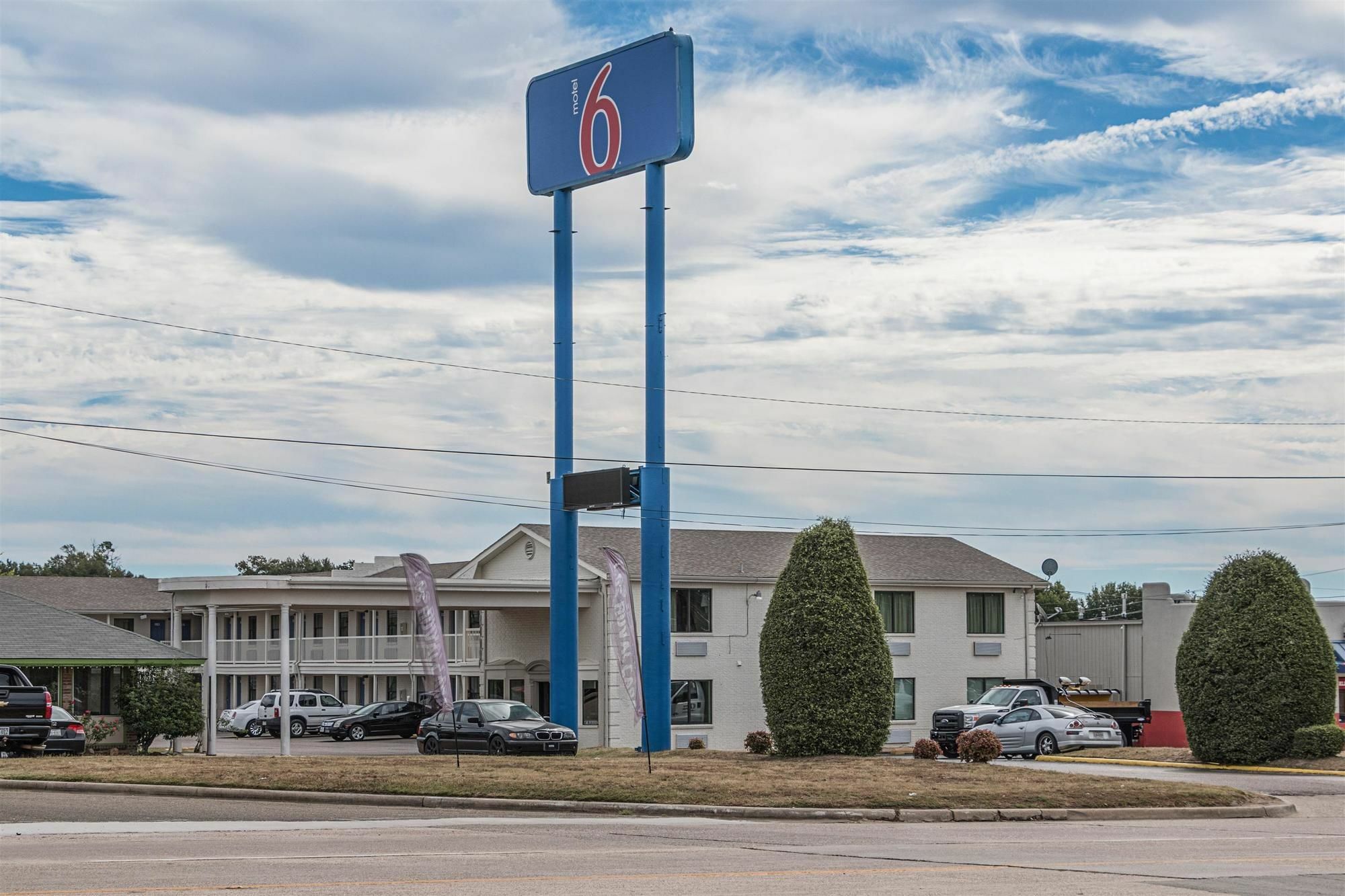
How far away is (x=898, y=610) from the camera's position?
51594 millimetres

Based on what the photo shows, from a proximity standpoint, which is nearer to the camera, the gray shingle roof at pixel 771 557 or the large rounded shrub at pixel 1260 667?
the large rounded shrub at pixel 1260 667

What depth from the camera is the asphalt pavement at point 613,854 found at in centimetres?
1270

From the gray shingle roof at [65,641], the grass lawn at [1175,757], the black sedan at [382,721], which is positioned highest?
the gray shingle roof at [65,641]

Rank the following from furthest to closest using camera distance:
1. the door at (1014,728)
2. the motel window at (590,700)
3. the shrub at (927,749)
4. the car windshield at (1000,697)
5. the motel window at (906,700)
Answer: the motel window at (906,700) < the motel window at (590,700) < the car windshield at (1000,697) < the door at (1014,728) < the shrub at (927,749)

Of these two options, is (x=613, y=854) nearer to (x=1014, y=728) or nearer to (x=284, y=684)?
(x=284, y=684)

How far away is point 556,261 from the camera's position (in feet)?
120

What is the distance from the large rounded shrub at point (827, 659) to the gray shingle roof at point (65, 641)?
47.9ft

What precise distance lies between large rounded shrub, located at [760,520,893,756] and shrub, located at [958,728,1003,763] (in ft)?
8.21

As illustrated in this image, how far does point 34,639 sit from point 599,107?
57.2 ft

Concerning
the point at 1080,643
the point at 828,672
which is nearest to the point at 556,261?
the point at 828,672

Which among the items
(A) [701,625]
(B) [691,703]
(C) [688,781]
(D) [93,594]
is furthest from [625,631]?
(D) [93,594]

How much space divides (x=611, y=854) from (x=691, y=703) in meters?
32.6

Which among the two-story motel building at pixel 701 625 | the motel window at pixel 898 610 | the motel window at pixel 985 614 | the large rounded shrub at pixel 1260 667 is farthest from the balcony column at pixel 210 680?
the motel window at pixel 985 614

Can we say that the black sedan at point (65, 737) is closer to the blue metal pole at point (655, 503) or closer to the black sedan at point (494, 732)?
the black sedan at point (494, 732)
